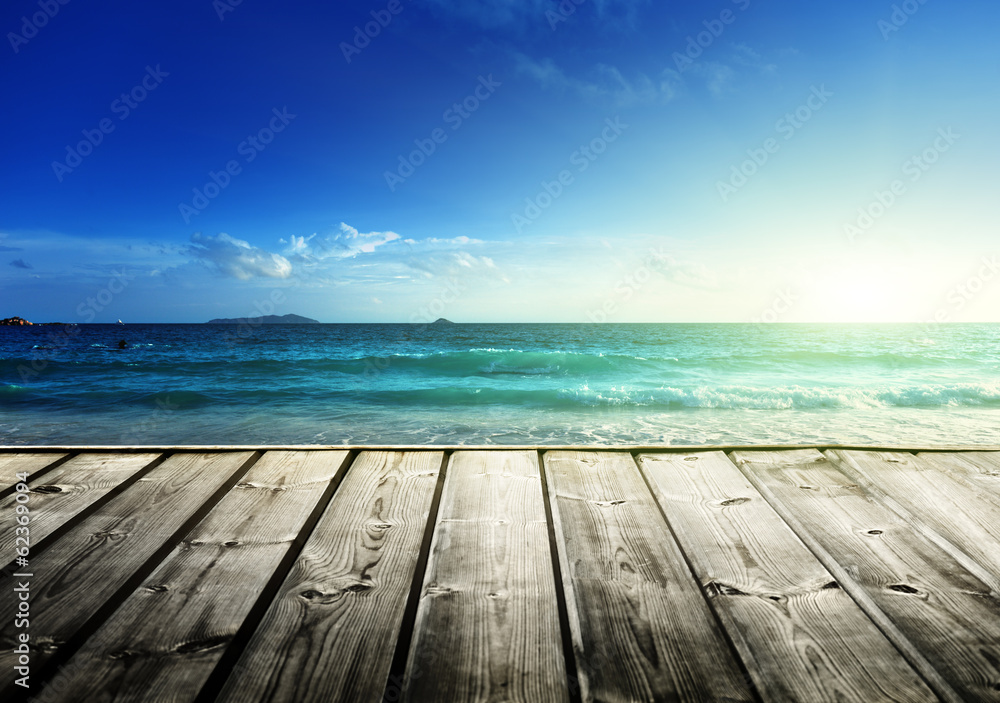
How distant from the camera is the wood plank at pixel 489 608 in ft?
3.12

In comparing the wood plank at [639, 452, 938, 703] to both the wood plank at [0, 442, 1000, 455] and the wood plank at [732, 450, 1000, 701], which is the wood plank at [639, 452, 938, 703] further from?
the wood plank at [0, 442, 1000, 455]

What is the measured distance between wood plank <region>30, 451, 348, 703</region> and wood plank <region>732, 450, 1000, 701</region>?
155 centimetres

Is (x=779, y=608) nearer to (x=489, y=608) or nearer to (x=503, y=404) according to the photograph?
(x=489, y=608)

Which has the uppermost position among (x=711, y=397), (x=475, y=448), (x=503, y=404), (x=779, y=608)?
(x=475, y=448)

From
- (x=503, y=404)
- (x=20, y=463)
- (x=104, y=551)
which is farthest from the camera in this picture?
(x=503, y=404)

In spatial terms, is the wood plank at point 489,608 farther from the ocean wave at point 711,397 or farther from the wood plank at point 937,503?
the ocean wave at point 711,397

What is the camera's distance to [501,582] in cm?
128

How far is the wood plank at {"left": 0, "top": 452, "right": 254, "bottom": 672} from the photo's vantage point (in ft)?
3.64

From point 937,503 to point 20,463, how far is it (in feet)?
13.0

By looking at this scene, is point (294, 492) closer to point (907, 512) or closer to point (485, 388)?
point (907, 512)

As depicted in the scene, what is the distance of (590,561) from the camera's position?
139 cm

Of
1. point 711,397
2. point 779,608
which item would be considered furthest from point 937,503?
point 711,397

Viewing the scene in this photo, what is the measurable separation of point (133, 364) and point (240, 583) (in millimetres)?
21713

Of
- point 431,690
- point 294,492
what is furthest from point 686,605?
point 294,492
